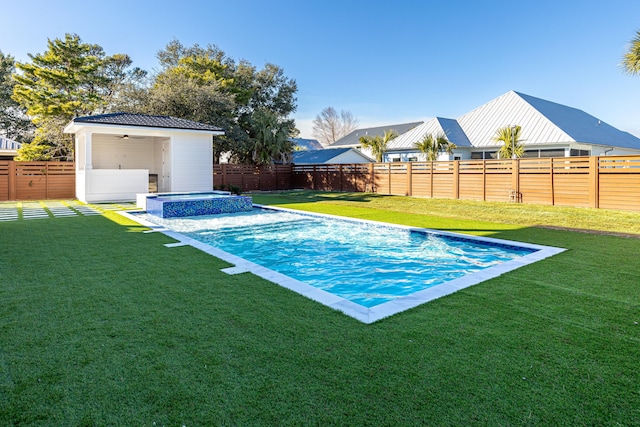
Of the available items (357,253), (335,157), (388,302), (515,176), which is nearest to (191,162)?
(357,253)

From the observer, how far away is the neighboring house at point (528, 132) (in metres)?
22.7

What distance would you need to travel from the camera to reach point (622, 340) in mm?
2854

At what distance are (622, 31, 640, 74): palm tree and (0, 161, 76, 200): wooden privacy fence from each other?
19.0 m

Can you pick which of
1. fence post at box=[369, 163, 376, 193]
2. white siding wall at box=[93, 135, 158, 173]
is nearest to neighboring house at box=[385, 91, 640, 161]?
fence post at box=[369, 163, 376, 193]

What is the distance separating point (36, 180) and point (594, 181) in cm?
1963

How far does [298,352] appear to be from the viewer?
2678 mm

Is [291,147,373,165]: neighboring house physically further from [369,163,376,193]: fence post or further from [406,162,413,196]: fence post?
[406,162,413,196]: fence post

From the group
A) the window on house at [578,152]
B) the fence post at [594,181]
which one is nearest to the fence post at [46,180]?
the fence post at [594,181]

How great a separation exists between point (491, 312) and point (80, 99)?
1065 inches

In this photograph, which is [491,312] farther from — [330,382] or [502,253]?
[502,253]

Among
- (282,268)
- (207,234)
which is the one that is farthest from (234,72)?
(282,268)

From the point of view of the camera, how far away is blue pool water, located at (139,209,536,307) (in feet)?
17.6

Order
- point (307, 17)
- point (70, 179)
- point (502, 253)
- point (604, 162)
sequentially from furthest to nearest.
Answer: point (307, 17) → point (70, 179) → point (604, 162) → point (502, 253)

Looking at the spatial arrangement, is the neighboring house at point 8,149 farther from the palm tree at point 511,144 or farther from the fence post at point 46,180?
the palm tree at point 511,144
